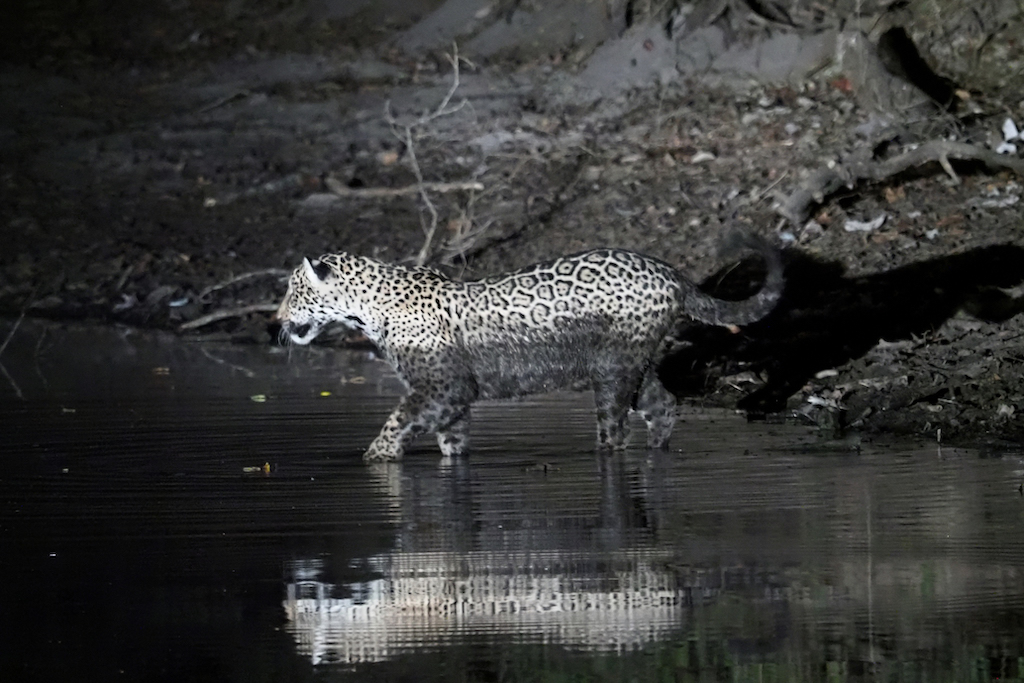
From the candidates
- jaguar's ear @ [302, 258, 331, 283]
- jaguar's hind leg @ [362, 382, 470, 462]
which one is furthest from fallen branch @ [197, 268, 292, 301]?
jaguar's hind leg @ [362, 382, 470, 462]

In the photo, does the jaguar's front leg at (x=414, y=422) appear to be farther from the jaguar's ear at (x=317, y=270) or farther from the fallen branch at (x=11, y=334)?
the fallen branch at (x=11, y=334)

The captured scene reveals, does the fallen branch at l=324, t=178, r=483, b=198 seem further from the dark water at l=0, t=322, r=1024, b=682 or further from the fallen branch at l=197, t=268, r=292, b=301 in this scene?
the dark water at l=0, t=322, r=1024, b=682

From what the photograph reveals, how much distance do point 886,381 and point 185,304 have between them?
A: 7.57 m

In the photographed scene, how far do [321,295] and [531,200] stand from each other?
7.39 m

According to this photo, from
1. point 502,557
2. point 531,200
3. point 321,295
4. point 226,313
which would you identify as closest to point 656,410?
point 321,295

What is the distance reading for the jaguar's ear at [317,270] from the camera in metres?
11.3

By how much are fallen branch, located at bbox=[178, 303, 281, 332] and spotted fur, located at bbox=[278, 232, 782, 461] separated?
17.1ft

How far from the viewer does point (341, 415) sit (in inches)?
491

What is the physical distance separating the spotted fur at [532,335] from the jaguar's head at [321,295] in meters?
0.06

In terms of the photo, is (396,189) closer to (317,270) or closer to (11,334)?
(11,334)

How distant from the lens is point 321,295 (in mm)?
11406

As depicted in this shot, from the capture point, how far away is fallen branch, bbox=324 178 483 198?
1837cm

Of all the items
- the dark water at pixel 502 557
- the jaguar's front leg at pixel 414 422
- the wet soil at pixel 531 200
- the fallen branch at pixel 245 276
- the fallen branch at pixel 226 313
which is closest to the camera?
the dark water at pixel 502 557

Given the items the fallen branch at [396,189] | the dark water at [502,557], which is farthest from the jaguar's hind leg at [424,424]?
the fallen branch at [396,189]
